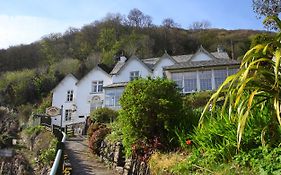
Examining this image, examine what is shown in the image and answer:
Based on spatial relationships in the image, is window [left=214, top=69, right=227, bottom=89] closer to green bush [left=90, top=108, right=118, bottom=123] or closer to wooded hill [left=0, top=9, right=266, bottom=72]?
green bush [left=90, top=108, right=118, bottom=123]

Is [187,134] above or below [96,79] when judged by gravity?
below

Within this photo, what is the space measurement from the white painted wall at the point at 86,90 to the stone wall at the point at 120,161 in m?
27.5

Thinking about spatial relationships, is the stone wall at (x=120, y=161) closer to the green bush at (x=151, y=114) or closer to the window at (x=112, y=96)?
the green bush at (x=151, y=114)

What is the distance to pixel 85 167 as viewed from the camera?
41.4 ft

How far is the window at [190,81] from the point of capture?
34219mm

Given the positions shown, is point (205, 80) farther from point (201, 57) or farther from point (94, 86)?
point (94, 86)

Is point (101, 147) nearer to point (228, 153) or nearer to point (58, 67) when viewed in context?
point (228, 153)

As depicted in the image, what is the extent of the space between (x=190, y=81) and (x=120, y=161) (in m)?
23.7

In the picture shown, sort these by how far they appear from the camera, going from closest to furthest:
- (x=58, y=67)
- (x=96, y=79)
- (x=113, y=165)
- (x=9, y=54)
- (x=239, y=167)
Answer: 1. (x=239, y=167)
2. (x=113, y=165)
3. (x=96, y=79)
4. (x=58, y=67)
5. (x=9, y=54)

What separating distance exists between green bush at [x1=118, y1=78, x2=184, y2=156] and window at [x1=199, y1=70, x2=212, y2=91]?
945 inches

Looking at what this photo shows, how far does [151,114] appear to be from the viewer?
9992 millimetres

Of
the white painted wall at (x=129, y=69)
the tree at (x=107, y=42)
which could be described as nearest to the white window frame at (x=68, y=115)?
the white painted wall at (x=129, y=69)

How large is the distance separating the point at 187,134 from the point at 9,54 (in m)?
71.0

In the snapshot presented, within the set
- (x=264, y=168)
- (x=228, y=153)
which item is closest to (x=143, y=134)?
(x=228, y=153)
